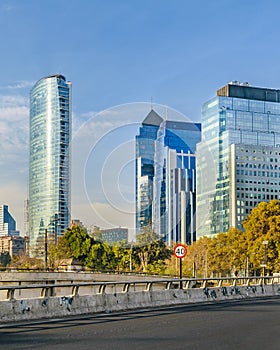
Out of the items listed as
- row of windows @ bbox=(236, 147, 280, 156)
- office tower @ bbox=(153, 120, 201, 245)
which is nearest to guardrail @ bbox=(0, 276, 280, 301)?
office tower @ bbox=(153, 120, 201, 245)

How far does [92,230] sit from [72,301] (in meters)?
20.1

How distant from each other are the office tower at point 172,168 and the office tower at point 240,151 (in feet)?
337

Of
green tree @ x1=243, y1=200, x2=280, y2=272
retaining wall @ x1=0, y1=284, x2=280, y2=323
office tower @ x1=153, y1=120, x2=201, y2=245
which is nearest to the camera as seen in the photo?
retaining wall @ x1=0, y1=284, x2=280, y2=323

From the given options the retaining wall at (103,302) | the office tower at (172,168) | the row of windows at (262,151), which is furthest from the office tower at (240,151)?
the retaining wall at (103,302)

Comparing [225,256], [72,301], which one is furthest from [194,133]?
[225,256]

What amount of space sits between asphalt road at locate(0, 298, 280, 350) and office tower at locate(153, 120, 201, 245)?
822 inches

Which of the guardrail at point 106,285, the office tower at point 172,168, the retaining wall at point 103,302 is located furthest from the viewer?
the office tower at point 172,168

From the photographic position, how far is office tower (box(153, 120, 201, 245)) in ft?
140

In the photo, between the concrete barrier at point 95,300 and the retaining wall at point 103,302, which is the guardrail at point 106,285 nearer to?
the concrete barrier at point 95,300

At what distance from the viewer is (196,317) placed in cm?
2122

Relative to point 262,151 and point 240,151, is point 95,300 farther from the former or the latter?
point 240,151

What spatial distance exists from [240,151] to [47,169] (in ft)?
158

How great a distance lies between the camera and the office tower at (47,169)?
553 feet

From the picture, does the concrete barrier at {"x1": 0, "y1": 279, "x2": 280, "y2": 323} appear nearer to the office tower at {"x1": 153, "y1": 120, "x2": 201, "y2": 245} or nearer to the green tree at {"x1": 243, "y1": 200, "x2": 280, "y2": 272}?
the office tower at {"x1": 153, "y1": 120, "x2": 201, "y2": 245}
